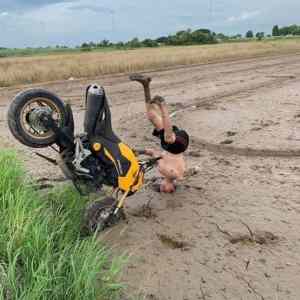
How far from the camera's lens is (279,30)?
3922 inches

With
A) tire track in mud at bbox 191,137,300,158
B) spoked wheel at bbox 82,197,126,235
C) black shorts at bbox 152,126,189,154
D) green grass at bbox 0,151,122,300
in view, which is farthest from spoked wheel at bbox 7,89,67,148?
tire track in mud at bbox 191,137,300,158

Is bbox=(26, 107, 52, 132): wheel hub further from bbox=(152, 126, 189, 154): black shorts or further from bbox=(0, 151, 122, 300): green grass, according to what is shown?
bbox=(152, 126, 189, 154): black shorts

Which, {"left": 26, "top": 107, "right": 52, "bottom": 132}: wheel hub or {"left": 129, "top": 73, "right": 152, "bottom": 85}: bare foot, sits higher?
{"left": 129, "top": 73, "right": 152, "bottom": 85}: bare foot

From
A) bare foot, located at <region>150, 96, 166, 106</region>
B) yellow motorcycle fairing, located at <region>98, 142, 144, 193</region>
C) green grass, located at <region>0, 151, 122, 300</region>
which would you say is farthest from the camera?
bare foot, located at <region>150, 96, 166, 106</region>

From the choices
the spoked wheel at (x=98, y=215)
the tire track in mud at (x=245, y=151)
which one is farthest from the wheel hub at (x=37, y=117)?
the tire track in mud at (x=245, y=151)

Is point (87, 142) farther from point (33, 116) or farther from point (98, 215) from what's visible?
point (98, 215)

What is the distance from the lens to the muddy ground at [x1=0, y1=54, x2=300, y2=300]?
343 cm

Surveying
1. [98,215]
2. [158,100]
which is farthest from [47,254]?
[158,100]

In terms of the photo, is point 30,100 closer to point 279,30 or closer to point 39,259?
point 39,259

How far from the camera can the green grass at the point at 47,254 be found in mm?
Result: 2625

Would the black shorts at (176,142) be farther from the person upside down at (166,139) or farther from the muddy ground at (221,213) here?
the muddy ground at (221,213)

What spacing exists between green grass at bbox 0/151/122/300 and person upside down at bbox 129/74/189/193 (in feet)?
3.55

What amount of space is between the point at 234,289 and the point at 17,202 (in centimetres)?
175

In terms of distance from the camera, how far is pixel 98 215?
154 inches
